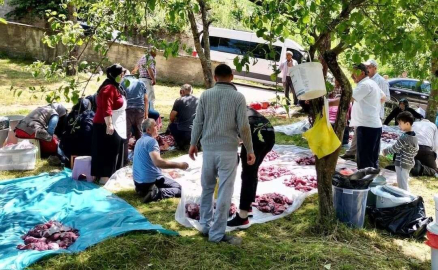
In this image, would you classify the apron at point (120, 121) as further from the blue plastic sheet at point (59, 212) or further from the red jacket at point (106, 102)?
the blue plastic sheet at point (59, 212)

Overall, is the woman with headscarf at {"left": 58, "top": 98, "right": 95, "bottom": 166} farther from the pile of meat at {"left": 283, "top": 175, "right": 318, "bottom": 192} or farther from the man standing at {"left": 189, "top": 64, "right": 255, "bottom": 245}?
the pile of meat at {"left": 283, "top": 175, "right": 318, "bottom": 192}

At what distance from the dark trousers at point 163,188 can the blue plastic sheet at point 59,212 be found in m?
0.35

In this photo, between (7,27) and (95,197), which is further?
(7,27)

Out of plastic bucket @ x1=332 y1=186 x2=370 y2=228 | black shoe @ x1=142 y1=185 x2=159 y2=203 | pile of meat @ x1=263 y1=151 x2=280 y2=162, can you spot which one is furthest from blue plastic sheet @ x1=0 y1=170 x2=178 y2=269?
pile of meat @ x1=263 y1=151 x2=280 y2=162

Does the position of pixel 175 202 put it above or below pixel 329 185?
below

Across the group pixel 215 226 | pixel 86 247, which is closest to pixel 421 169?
pixel 215 226

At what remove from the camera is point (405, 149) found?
6.07m

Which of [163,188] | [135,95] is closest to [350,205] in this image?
[163,188]

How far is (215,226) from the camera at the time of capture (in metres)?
4.63

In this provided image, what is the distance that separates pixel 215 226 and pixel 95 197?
2.07 metres

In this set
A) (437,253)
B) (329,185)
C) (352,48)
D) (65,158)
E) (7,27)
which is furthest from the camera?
(7,27)

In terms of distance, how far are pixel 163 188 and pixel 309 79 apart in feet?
9.12

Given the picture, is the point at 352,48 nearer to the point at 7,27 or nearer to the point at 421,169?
the point at 421,169

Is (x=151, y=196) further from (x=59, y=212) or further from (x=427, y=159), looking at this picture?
(x=427, y=159)
